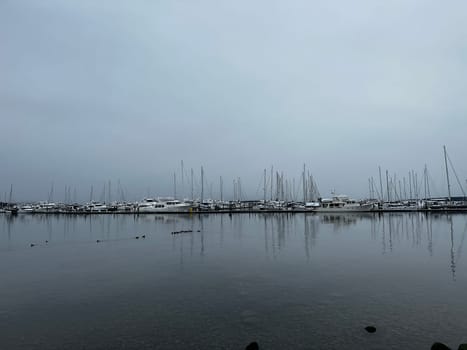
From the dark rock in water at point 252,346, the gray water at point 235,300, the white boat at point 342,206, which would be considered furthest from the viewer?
the white boat at point 342,206

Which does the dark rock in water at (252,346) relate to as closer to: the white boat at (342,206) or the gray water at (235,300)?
the gray water at (235,300)

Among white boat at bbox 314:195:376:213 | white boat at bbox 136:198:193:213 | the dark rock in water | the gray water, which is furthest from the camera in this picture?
white boat at bbox 136:198:193:213

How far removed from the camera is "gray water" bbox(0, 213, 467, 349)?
11.4m

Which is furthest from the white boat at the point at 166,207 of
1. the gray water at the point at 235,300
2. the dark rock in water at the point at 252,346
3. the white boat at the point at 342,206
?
the dark rock in water at the point at 252,346

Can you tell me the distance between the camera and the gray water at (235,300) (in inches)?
448

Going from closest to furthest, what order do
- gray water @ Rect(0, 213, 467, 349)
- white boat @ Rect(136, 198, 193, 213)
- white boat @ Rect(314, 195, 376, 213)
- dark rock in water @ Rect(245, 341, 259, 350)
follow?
dark rock in water @ Rect(245, 341, 259, 350) < gray water @ Rect(0, 213, 467, 349) < white boat @ Rect(314, 195, 376, 213) < white boat @ Rect(136, 198, 193, 213)

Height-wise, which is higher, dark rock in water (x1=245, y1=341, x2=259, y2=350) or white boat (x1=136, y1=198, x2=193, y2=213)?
white boat (x1=136, y1=198, x2=193, y2=213)

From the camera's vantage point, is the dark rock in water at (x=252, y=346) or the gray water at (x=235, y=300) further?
the gray water at (x=235, y=300)

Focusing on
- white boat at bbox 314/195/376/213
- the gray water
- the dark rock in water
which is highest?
white boat at bbox 314/195/376/213

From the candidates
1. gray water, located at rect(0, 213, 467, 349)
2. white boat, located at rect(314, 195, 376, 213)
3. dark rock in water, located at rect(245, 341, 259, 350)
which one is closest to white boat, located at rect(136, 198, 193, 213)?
white boat, located at rect(314, 195, 376, 213)

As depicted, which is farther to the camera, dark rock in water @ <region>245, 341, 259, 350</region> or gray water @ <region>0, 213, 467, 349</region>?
gray water @ <region>0, 213, 467, 349</region>

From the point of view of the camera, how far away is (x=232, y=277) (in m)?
20.0

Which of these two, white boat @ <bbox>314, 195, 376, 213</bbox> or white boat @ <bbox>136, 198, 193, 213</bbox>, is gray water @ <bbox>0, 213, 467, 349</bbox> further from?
white boat @ <bbox>136, 198, 193, 213</bbox>

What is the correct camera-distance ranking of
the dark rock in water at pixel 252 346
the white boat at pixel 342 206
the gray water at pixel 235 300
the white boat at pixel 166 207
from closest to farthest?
the dark rock in water at pixel 252 346, the gray water at pixel 235 300, the white boat at pixel 342 206, the white boat at pixel 166 207
